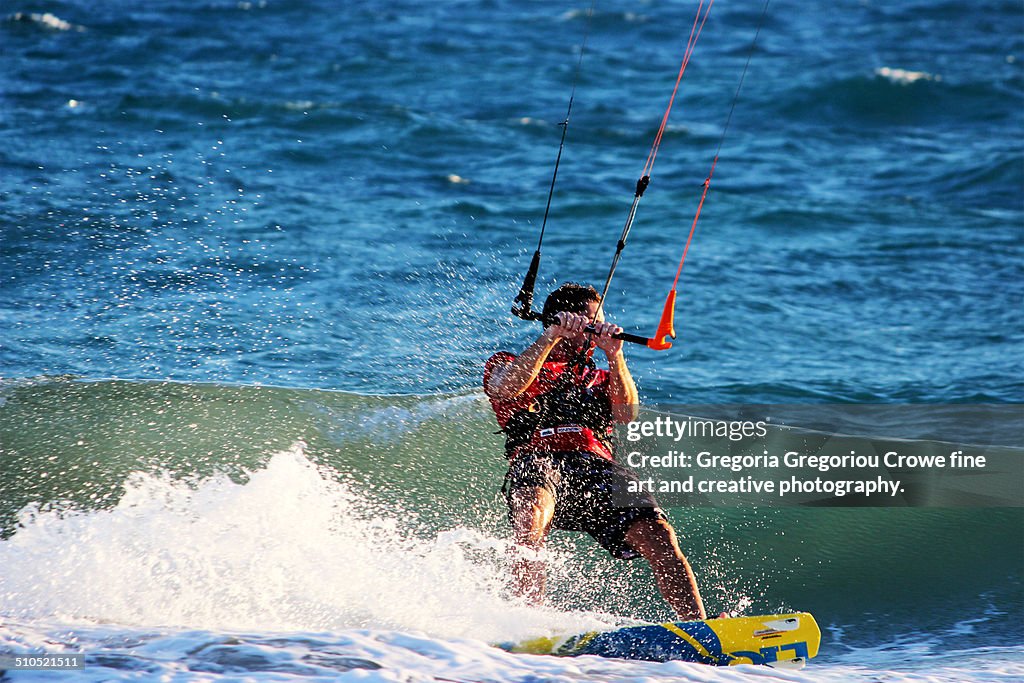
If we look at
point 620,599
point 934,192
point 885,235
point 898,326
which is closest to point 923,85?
point 934,192

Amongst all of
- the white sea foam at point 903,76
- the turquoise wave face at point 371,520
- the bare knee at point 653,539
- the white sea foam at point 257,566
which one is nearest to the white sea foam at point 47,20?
the turquoise wave face at point 371,520

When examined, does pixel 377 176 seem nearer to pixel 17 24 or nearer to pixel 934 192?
pixel 934 192

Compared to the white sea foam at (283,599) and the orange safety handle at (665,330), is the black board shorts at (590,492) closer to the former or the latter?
the white sea foam at (283,599)

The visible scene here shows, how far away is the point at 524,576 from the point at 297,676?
1108 mm

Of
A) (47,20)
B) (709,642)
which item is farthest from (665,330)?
(47,20)

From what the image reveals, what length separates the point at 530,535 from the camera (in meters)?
3.96

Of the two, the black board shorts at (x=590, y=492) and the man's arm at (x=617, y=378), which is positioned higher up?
the man's arm at (x=617, y=378)

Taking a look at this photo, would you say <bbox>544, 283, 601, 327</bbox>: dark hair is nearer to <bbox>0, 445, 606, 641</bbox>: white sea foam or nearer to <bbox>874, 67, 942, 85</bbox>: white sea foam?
<bbox>0, 445, 606, 641</bbox>: white sea foam

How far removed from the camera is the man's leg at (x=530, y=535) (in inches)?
156

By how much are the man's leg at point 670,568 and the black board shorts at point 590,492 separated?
0.17 ft

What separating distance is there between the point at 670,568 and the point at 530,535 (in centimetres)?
54

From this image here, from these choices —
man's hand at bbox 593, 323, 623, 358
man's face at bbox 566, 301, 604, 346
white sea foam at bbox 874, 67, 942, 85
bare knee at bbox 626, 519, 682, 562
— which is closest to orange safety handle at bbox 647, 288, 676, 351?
man's hand at bbox 593, 323, 623, 358

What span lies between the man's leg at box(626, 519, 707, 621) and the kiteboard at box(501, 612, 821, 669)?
221mm

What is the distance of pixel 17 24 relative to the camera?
16906 mm
